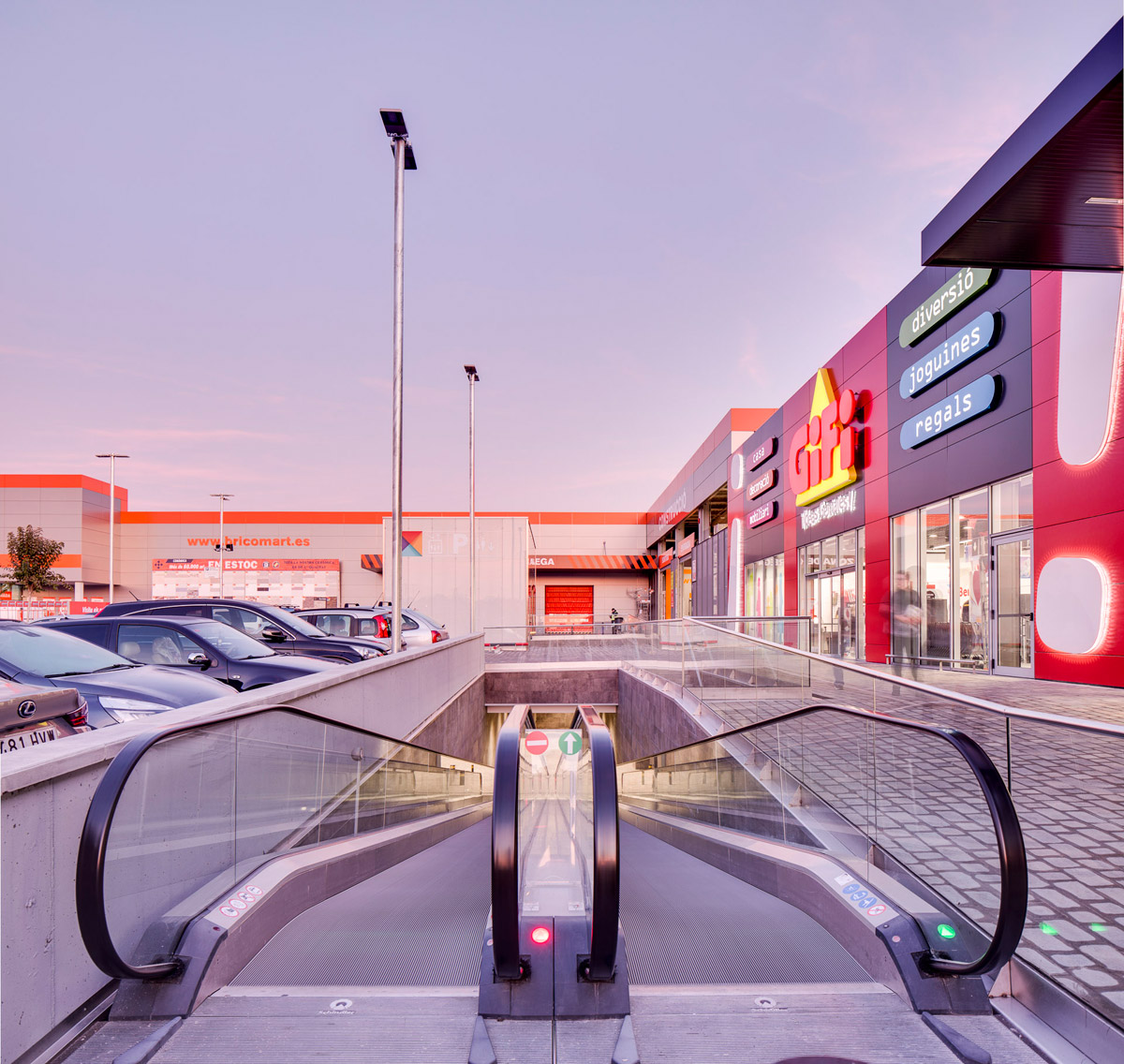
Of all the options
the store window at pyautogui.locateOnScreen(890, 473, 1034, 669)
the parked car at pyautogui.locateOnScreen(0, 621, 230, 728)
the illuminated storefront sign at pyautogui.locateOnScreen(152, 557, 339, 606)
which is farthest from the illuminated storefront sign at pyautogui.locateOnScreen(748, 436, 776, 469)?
the illuminated storefront sign at pyautogui.locateOnScreen(152, 557, 339, 606)

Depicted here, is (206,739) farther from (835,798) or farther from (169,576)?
(169,576)

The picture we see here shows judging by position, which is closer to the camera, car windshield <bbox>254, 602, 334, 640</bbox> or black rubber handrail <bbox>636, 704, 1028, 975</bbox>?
black rubber handrail <bbox>636, 704, 1028, 975</bbox>

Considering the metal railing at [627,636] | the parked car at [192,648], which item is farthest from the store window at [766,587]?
the parked car at [192,648]

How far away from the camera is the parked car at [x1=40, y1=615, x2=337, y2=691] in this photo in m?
9.08

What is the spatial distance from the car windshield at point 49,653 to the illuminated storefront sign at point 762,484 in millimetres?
22109

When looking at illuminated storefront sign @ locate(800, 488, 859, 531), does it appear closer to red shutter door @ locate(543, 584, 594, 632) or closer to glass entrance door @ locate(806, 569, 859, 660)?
glass entrance door @ locate(806, 569, 859, 660)

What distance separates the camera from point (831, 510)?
21.1 metres

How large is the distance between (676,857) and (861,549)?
47.3ft

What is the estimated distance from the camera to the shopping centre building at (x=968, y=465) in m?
8.00

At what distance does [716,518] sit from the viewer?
41125mm

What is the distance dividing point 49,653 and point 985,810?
7609 mm

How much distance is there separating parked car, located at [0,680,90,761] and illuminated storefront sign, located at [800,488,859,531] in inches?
711

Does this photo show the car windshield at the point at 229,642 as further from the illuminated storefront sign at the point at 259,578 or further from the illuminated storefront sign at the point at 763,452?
the illuminated storefront sign at the point at 259,578

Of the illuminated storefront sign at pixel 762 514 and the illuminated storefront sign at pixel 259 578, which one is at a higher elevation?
the illuminated storefront sign at pixel 762 514
